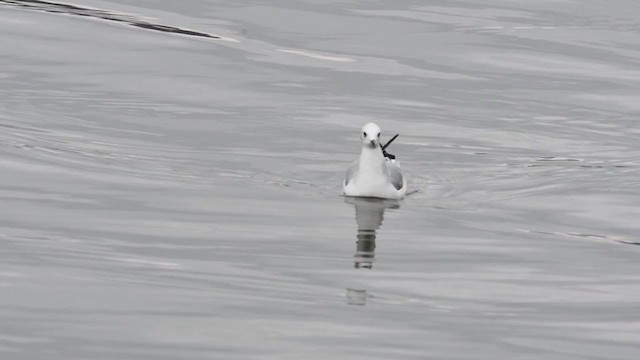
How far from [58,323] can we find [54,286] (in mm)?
1144

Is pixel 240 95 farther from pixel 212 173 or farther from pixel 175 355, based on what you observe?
pixel 175 355

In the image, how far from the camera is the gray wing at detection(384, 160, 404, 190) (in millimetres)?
19250

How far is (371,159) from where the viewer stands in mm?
19297

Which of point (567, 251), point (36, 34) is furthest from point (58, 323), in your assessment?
point (36, 34)

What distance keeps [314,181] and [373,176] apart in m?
1.07

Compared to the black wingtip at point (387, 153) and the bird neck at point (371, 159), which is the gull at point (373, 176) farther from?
the black wingtip at point (387, 153)

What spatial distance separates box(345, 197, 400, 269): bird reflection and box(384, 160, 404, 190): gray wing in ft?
0.89

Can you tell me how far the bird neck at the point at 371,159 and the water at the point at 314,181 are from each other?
17.8 inches

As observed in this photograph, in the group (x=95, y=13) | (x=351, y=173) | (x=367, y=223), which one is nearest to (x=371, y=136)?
(x=351, y=173)

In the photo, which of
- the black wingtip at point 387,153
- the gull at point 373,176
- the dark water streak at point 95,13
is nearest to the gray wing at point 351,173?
the gull at point 373,176

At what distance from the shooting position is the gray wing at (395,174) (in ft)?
63.2

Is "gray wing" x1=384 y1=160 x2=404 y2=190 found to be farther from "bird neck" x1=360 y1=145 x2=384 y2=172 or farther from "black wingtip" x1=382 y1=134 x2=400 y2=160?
"black wingtip" x1=382 y1=134 x2=400 y2=160

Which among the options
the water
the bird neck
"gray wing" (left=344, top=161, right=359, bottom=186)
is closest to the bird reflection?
the water

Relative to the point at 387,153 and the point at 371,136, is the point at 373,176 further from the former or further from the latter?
the point at 387,153
